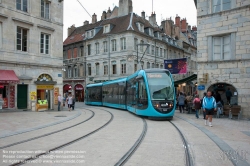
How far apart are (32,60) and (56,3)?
6136 millimetres

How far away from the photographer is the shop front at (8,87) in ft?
54.4

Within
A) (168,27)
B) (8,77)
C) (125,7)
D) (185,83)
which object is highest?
(125,7)

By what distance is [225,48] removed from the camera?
15.6 meters

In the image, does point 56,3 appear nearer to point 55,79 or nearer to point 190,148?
point 55,79

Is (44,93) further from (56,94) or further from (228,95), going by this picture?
(228,95)

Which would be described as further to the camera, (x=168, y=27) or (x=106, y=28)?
(x=168, y=27)

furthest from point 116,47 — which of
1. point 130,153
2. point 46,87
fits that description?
point 130,153

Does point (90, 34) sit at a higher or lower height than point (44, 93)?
higher

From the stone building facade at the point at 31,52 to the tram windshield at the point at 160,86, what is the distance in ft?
33.5

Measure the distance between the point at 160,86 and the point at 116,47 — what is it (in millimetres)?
23770

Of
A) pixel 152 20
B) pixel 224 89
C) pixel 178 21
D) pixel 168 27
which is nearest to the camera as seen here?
pixel 224 89

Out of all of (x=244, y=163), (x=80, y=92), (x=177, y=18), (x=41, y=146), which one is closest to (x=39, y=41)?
(x=41, y=146)

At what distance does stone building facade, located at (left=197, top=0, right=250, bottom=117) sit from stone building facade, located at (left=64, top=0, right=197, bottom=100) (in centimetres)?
1593

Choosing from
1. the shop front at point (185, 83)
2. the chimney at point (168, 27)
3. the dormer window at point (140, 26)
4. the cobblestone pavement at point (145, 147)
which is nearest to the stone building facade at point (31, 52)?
the cobblestone pavement at point (145, 147)
